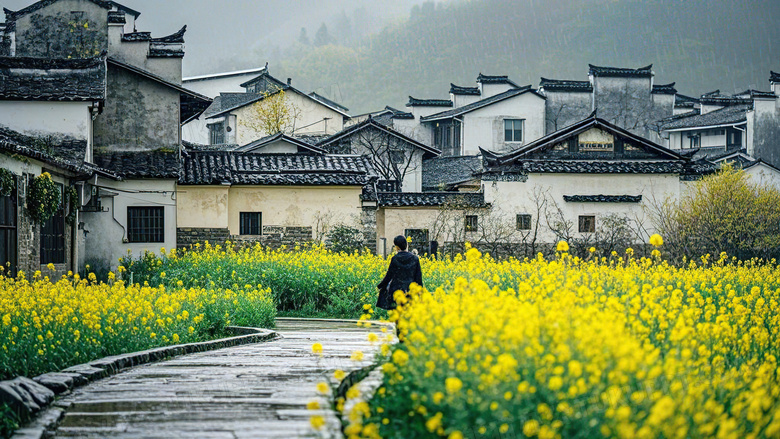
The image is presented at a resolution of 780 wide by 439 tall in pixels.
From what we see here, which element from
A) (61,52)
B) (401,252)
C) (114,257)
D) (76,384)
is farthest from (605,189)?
(76,384)

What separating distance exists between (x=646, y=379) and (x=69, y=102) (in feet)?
66.4

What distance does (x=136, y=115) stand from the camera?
90.8 ft

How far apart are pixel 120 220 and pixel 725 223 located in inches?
762

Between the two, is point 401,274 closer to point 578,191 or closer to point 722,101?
point 578,191

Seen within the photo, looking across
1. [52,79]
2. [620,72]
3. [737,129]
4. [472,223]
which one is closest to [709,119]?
[737,129]

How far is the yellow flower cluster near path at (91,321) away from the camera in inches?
348

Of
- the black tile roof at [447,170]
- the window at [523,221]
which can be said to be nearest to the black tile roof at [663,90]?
the black tile roof at [447,170]

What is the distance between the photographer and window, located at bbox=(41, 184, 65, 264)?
1822 cm

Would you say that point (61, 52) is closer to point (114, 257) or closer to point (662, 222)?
point (114, 257)

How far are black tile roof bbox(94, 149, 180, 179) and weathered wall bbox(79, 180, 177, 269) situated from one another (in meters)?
0.33

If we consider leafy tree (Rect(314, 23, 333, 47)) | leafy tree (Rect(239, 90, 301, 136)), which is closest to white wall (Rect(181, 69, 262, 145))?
leafy tree (Rect(239, 90, 301, 136))

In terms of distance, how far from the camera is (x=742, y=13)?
103 meters

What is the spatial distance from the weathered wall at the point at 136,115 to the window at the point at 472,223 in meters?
10.4

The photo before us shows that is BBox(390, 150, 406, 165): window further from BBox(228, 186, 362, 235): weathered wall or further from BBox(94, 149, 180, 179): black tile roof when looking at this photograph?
BBox(94, 149, 180, 179): black tile roof
